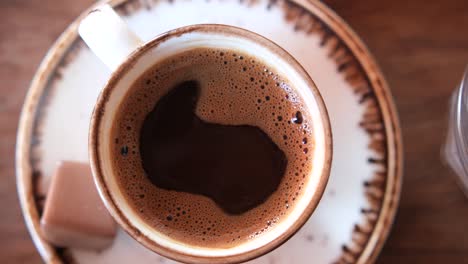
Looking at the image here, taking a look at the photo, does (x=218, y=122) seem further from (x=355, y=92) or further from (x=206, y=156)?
(x=355, y=92)

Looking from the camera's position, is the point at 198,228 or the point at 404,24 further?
the point at 404,24

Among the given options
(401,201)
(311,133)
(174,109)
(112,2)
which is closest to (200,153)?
(174,109)

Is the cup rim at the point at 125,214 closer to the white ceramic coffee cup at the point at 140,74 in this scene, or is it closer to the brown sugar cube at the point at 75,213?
the white ceramic coffee cup at the point at 140,74

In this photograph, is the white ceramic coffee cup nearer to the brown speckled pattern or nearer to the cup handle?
the cup handle

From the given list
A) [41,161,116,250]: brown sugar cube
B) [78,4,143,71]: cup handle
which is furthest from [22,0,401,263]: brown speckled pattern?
[78,4,143,71]: cup handle

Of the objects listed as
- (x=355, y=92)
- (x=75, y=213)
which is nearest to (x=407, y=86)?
(x=355, y=92)

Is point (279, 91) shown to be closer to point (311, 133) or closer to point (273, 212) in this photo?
point (311, 133)
